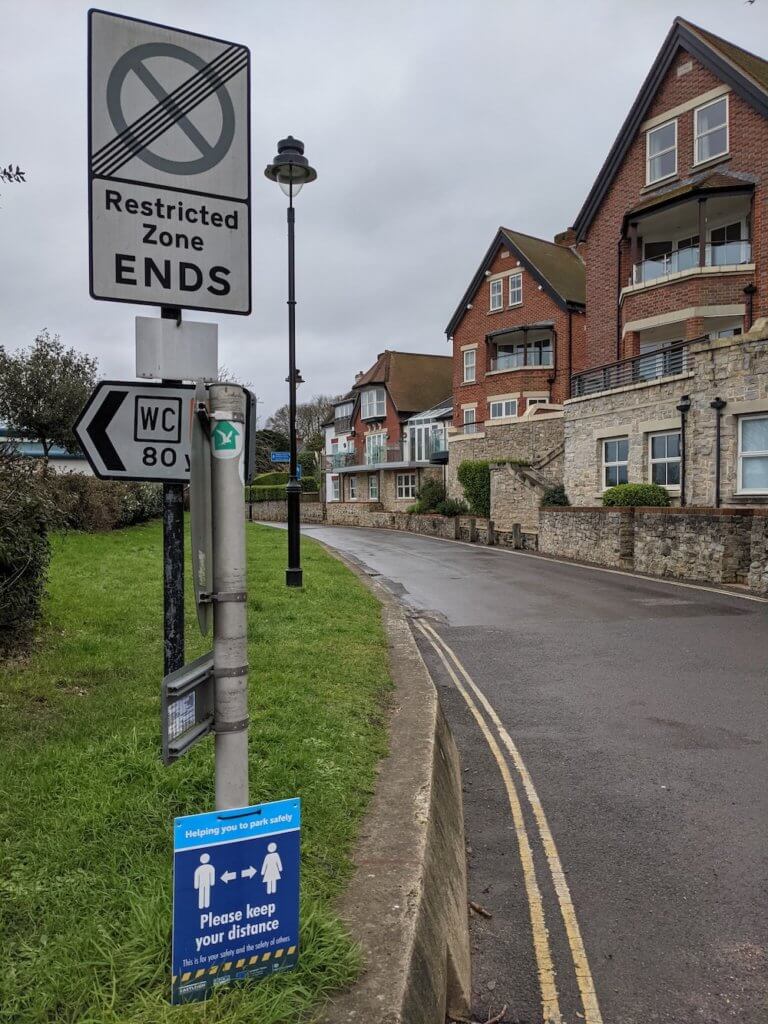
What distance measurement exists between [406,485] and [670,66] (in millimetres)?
28443

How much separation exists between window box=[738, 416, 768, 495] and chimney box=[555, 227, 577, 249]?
29789 mm

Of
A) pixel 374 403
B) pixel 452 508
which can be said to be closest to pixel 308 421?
pixel 374 403

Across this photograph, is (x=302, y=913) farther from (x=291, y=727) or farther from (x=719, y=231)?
(x=719, y=231)

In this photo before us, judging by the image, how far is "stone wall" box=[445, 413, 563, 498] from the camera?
33.1 metres

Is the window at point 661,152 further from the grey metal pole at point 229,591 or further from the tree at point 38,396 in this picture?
the grey metal pole at point 229,591

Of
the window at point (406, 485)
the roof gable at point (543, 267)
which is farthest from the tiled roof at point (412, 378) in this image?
the roof gable at point (543, 267)

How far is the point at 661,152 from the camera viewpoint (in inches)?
1112

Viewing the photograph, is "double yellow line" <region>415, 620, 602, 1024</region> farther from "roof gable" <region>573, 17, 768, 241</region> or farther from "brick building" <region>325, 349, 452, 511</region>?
"brick building" <region>325, 349, 452, 511</region>

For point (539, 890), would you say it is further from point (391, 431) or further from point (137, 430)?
point (391, 431)

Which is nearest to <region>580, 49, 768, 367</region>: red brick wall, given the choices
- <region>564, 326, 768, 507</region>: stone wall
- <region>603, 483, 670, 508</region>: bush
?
<region>564, 326, 768, 507</region>: stone wall

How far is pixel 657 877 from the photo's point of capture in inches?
173

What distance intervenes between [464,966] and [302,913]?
0.91 meters

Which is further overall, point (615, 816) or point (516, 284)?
point (516, 284)

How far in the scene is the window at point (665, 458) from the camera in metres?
22.6
